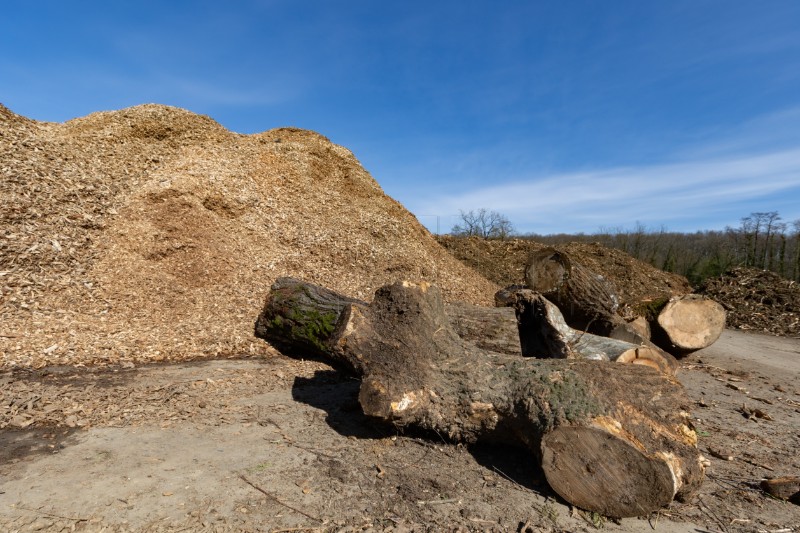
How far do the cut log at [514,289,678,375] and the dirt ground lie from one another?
2.35 feet

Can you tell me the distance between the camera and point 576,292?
7.01 meters

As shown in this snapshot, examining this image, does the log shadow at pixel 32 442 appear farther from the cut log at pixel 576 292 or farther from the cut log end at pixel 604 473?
the cut log at pixel 576 292

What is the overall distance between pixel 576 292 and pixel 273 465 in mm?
5192

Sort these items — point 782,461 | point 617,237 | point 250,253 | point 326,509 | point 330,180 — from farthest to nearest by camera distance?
point 617,237
point 330,180
point 250,253
point 782,461
point 326,509

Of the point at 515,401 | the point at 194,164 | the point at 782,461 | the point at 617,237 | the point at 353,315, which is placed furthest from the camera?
the point at 617,237

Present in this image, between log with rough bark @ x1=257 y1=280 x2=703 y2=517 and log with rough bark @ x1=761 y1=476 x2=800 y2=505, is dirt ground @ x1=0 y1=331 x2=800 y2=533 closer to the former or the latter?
log with rough bark @ x1=761 y1=476 x2=800 y2=505

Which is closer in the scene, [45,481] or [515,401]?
[45,481]

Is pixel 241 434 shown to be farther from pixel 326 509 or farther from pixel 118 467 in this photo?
pixel 326 509

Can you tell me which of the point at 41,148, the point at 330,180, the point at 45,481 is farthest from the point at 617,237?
the point at 45,481

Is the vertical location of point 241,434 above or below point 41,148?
below

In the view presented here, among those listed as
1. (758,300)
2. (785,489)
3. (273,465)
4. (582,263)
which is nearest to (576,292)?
(785,489)

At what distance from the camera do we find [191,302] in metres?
7.02

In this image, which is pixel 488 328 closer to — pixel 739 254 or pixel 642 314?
pixel 642 314

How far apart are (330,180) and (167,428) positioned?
8388 millimetres
